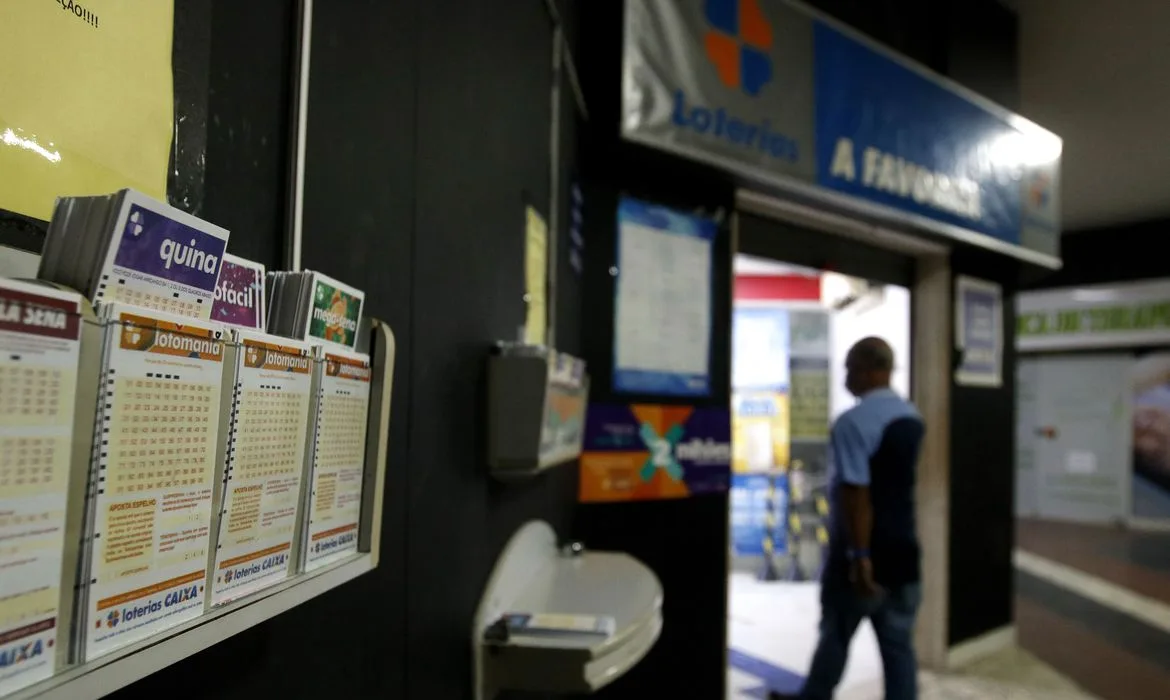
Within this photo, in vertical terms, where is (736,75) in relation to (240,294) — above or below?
above

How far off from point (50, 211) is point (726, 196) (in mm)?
2534

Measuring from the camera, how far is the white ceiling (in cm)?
308

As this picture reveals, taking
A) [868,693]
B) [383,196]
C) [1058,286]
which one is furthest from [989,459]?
[383,196]

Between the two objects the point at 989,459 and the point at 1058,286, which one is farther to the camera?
the point at 1058,286

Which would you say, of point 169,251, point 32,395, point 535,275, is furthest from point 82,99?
point 535,275

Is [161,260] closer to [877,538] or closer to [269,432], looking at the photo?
[269,432]

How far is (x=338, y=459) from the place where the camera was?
710 millimetres

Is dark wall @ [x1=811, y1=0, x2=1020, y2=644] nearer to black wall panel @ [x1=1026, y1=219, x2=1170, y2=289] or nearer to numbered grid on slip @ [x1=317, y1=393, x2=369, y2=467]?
black wall panel @ [x1=1026, y1=219, x2=1170, y2=289]

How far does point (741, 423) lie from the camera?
5711mm

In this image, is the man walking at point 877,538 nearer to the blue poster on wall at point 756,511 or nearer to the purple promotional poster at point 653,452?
the purple promotional poster at point 653,452

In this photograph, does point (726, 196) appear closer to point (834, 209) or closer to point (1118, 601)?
point (834, 209)

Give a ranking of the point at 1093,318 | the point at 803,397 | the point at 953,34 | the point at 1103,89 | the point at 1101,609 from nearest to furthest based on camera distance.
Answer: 1. the point at 1103,89
2. the point at 953,34
3. the point at 1101,609
4. the point at 803,397
5. the point at 1093,318

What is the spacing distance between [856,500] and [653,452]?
750mm

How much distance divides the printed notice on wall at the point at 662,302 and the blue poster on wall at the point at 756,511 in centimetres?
313
